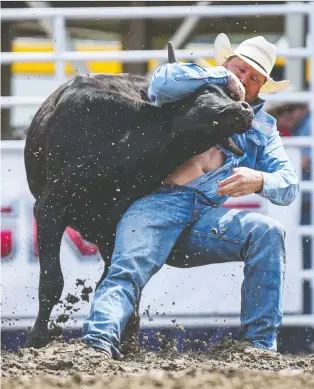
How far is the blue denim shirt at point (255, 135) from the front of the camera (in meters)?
4.35

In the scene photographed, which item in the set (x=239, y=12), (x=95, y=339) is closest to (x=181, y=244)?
(x=95, y=339)

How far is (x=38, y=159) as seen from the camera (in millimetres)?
4816

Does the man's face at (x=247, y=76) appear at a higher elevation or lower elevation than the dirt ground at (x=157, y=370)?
higher

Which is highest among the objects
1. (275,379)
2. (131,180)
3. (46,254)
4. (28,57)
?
A: (28,57)

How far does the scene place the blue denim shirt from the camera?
4.35m

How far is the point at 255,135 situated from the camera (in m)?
4.66

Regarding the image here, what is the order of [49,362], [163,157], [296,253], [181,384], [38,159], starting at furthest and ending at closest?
[296,253], [38,159], [163,157], [49,362], [181,384]

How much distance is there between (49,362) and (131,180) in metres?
0.98

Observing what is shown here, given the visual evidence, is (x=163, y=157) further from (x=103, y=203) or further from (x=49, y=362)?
(x=49, y=362)

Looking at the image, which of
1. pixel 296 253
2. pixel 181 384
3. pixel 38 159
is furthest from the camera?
pixel 296 253

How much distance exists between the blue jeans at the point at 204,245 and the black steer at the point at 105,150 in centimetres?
14

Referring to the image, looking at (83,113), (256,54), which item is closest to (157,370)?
(83,113)

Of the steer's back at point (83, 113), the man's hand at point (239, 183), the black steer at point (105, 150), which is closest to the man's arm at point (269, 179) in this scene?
the man's hand at point (239, 183)

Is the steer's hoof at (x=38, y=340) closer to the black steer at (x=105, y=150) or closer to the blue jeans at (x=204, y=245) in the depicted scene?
the black steer at (x=105, y=150)
